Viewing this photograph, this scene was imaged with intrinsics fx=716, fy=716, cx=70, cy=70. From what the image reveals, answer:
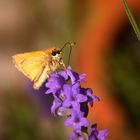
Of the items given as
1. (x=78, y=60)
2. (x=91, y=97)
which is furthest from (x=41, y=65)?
(x=78, y=60)

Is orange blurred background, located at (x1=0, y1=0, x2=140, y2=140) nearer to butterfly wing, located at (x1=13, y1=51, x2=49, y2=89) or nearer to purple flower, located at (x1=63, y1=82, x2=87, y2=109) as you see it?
butterfly wing, located at (x1=13, y1=51, x2=49, y2=89)

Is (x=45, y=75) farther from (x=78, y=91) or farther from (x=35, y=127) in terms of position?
(x=35, y=127)

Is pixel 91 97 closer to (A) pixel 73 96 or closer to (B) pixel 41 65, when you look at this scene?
(A) pixel 73 96

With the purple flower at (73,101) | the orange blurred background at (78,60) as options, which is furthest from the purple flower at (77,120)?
the orange blurred background at (78,60)

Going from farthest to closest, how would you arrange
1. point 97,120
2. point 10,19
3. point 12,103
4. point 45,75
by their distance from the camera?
point 10,19 < point 97,120 < point 12,103 < point 45,75

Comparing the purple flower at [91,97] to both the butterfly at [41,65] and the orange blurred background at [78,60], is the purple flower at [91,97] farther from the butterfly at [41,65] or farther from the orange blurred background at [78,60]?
the orange blurred background at [78,60]

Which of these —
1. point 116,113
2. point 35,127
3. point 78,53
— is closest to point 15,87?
point 78,53

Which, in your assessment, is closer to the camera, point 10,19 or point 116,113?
point 116,113

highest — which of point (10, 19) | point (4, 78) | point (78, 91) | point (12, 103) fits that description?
point (10, 19)
